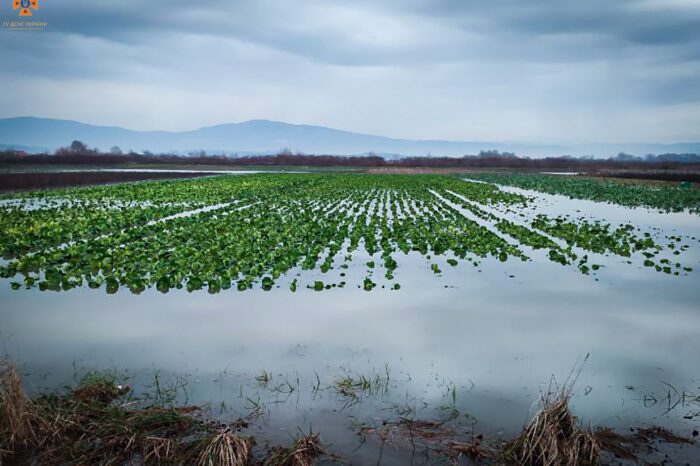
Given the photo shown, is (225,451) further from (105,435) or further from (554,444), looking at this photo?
(554,444)

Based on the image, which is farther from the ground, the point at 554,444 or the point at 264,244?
the point at 264,244

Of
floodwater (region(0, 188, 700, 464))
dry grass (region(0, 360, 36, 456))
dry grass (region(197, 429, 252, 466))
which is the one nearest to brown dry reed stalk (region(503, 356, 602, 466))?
floodwater (region(0, 188, 700, 464))

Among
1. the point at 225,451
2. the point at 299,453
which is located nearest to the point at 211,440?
the point at 225,451

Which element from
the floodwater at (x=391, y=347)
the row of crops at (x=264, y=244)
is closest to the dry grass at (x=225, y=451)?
the floodwater at (x=391, y=347)

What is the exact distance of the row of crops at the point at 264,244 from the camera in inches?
504

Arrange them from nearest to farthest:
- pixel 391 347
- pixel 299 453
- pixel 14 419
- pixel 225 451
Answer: pixel 225 451
pixel 299 453
pixel 14 419
pixel 391 347

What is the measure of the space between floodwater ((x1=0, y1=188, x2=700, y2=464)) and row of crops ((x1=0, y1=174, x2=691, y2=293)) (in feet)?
3.18

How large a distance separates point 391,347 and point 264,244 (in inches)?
343

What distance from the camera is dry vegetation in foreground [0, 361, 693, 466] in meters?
5.24

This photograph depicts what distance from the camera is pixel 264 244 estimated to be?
16438 mm

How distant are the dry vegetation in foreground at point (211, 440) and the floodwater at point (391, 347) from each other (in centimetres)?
31

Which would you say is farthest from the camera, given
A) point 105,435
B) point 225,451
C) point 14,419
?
point 105,435

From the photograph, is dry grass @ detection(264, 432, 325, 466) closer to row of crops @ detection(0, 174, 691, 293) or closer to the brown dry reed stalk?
the brown dry reed stalk

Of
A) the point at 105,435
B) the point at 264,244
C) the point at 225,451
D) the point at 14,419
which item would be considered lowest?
the point at 105,435
